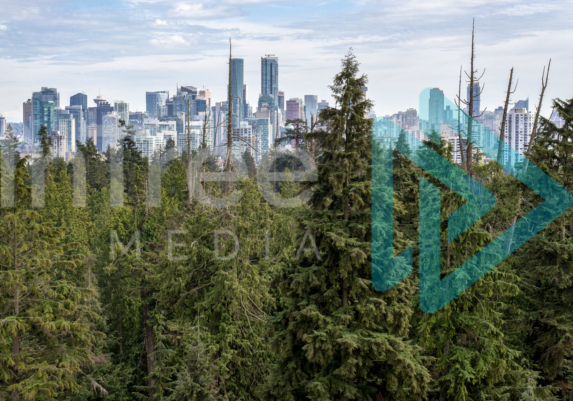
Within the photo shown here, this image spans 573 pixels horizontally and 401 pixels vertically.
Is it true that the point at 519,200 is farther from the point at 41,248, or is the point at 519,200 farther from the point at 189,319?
the point at 41,248

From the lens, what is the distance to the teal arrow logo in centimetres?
1059

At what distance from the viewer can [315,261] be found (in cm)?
1118

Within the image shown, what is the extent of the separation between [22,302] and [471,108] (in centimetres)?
1455

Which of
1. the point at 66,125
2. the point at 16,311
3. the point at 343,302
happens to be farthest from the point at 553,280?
the point at 66,125

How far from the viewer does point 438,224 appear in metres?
12.6

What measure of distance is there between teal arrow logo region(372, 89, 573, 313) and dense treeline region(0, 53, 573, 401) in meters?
0.21

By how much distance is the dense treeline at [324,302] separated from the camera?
1056cm

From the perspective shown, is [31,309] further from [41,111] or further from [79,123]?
[79,123]

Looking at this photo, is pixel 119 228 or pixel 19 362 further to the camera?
pixel 119 228

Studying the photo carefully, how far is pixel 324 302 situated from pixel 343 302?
0.41 m

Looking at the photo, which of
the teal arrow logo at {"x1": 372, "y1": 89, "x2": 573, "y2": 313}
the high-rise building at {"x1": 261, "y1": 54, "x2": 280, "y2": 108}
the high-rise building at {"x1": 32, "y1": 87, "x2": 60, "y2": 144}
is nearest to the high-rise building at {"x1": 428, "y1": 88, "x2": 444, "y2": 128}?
the teal arrow logo at {"x1": 372, "y1": 89, "x2": 573, "y2": 313}

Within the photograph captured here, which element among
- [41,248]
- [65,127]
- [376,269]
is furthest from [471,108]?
[65,127]

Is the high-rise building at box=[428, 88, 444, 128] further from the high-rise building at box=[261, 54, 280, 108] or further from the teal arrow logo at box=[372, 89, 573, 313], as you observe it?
the high-rise building at box=[261, 54, 280, 108]

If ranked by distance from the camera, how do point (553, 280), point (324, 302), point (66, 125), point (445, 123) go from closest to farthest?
point (324, 302) < point (553, 280) < point (445, 123) < point (66, 125)
